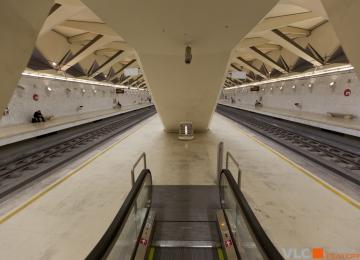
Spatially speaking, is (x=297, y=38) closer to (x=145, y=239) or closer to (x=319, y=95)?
(x=319, y=95)

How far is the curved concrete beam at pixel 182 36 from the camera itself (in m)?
3.55

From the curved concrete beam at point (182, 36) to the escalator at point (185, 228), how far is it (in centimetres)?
324

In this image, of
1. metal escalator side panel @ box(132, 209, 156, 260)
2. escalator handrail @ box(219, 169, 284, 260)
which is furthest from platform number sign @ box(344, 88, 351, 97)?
metal escalator side panel @ box(132, 209, 156, 260)

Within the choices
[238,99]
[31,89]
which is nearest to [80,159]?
[31,89]

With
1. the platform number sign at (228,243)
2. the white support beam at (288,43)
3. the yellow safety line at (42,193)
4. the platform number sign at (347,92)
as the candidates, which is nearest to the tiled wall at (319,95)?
the platform number sign at (347,92)

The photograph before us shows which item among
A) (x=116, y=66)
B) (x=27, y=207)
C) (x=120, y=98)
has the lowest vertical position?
(x=27, y=207)

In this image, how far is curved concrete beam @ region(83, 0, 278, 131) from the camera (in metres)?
3.55

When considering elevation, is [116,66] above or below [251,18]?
above

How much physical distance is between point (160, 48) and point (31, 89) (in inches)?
400

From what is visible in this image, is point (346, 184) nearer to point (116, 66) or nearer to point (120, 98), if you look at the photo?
point (116, 66)

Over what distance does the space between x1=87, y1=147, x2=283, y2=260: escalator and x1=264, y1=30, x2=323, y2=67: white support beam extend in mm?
8970

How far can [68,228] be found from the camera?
3537 mm

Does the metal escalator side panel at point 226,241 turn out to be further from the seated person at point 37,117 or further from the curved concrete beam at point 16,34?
the seated person at point 37,117

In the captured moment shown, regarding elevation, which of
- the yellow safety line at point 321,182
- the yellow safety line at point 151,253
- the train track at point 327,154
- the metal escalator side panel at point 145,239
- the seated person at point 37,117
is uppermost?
the seated person at point 37,117
